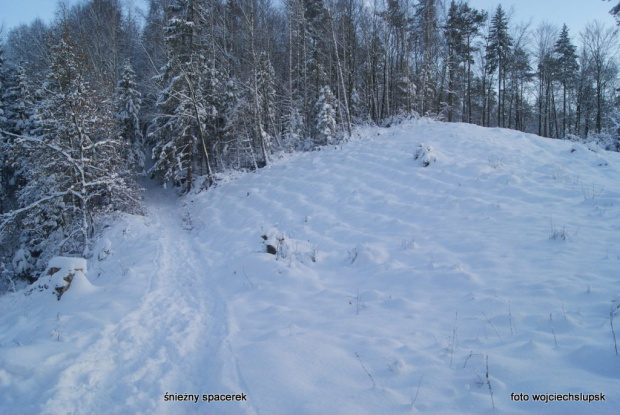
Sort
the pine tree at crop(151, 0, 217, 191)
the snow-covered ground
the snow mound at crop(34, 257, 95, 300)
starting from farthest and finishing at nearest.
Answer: the pine tree at crop(151, 0, 217, 191) → the snow mound at crop(34, 257, 95, 300) → the snow-covered ground

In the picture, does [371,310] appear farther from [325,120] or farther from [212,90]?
[212,90]

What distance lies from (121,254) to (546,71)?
4001 cm

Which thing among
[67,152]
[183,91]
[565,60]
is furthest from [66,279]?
[565,60]

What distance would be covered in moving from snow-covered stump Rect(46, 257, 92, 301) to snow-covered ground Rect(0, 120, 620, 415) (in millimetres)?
225

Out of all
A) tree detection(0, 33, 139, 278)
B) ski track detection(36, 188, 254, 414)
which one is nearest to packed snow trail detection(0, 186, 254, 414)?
ski track detection(36, 188, 254, 414)

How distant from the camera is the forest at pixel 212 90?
13141 millimetres

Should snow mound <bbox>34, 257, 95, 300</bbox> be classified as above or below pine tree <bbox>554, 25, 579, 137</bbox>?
below

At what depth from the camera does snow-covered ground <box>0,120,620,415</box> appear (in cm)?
321

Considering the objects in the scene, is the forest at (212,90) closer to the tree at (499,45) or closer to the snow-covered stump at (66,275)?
the tree at (499,45)

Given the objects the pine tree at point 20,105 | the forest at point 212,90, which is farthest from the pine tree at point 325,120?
the pine tree at point 20,105

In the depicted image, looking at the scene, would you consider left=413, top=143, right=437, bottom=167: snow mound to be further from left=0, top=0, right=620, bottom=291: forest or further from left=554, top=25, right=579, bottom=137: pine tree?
left=554, top=25, right=579, bottom=137: pine tree

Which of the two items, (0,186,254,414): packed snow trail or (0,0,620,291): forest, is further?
(0,0,620,291): forest

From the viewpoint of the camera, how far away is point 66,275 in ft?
23.0

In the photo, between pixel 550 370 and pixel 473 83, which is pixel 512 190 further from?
pixel 473 83
